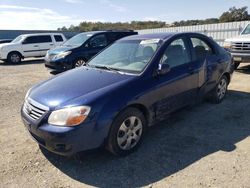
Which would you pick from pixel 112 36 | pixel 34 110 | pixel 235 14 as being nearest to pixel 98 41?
pixel 112 36

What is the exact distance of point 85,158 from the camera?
3877 millimetres

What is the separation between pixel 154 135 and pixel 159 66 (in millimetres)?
1148

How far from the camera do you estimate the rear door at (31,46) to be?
1666 cm

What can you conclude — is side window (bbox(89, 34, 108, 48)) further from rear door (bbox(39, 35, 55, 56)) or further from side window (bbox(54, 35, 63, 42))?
side window (bbox(54, 35, 63, 42))

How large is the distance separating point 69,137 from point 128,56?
77.2 inches

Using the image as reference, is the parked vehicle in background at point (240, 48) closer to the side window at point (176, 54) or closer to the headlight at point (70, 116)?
the side window at point (176, 54)

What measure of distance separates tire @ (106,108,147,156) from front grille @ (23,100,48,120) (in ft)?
3.03

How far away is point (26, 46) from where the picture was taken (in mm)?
16656

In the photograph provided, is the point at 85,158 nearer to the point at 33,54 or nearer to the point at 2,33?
the point at 33,54

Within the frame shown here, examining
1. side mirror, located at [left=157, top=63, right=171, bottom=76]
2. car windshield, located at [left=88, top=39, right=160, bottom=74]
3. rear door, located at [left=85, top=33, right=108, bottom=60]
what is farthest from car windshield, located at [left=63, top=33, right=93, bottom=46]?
side mirror, located at [left=157, top=63, right=171, bottom=76]

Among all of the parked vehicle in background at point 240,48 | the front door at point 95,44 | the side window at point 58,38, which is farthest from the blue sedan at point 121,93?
the side window at point 58,38

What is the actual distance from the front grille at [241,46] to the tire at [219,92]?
4055mm

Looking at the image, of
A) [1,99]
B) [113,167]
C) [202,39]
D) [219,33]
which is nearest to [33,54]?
[1,99]

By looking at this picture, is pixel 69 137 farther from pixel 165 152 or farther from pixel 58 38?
pixel 58 38
